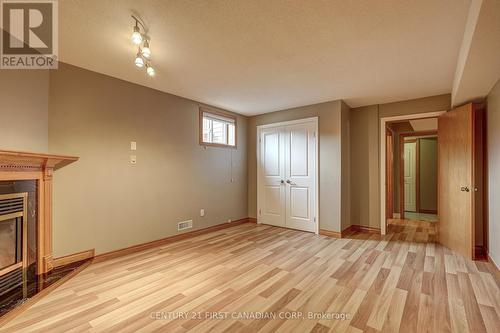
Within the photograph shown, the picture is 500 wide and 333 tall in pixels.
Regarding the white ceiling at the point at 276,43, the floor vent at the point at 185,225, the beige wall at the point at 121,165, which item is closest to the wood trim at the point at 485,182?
the white ceiling at the point at 276,43

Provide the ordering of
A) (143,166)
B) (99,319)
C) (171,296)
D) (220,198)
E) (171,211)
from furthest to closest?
(220,198) → (171,211) → (143,166) → (171,296) → (99,319)

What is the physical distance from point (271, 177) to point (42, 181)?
3.52 metres

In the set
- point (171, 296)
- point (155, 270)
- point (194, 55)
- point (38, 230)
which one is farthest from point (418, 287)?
point (38, 230)

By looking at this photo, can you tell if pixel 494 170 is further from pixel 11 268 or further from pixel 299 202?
pixel 11 268

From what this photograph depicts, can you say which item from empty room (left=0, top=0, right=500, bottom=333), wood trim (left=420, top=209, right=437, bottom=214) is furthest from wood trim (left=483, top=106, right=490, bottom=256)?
wood trim (left=420, top=209, right=437, bottom=214)

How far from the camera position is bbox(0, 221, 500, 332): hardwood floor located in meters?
1.70

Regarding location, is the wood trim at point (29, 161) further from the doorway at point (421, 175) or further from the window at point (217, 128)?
the doorway at point (421, 175)

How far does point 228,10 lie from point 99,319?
255 cm

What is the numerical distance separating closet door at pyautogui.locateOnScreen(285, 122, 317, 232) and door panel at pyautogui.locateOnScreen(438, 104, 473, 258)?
1.91 meters

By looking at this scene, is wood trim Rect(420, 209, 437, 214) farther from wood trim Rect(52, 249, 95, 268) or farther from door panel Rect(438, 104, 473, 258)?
wood trim Rect(52, 249, 95, 268)

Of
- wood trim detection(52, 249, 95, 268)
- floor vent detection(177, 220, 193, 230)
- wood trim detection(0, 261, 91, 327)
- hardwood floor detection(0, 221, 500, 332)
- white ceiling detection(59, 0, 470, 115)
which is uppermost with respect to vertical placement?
white ceiling detection(59, 0, 470, 115)

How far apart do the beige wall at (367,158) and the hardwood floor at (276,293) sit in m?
1.02

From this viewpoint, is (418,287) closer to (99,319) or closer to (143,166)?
(99,319)

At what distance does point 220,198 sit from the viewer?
4480 millimetres
